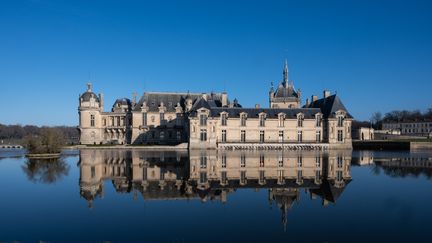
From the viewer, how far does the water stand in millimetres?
8328

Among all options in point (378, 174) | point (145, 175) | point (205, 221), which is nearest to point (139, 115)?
point (145, 175)

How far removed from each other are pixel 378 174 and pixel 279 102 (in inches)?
1566

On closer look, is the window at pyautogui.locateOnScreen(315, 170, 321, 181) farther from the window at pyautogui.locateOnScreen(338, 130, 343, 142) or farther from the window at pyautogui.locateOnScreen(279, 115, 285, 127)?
the window at pyautogui.locateOnScreen(338, 130, 343, 142)

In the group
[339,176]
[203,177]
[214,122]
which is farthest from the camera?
[214,122]

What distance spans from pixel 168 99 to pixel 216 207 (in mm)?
43647

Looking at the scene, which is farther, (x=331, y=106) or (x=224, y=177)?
(x=331, y=106)

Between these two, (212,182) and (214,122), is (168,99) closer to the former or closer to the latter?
(214,122)

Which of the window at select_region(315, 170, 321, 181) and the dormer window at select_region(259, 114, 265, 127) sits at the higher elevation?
the dormer window at select_region(259, 114, 265, 127)

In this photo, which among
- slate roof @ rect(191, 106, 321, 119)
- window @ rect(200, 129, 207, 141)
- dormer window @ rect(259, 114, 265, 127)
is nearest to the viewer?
window @ rect(200, 129, 207, 141)

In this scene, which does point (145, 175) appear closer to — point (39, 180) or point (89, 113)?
point (39, 180)

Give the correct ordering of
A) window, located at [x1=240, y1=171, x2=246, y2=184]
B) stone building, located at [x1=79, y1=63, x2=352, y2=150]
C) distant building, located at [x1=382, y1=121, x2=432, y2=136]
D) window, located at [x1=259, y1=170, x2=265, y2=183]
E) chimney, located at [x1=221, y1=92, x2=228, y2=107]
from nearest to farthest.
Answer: window, located at [x1=240, y1=171, x2=246, y2=184]
window, located at [x1=259, y1=170, x2=265, y2=183]
stone building, located at [x1=79, y1=63, x2=352, y2=150]
chimney, located at [x1=221, y1=92, x2=228, y2=107]
distant building, located at [x1=382, y1=121, x2=432, y2=136]

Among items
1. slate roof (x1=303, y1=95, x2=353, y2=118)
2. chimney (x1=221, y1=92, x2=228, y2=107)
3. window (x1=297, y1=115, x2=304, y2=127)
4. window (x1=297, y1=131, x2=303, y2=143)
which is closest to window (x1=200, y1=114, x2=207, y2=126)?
chimney (x1=221, y1=92, x2=228, y2=107)

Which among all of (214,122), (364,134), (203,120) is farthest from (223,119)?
(364,134)

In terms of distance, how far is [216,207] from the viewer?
11.0 meters
